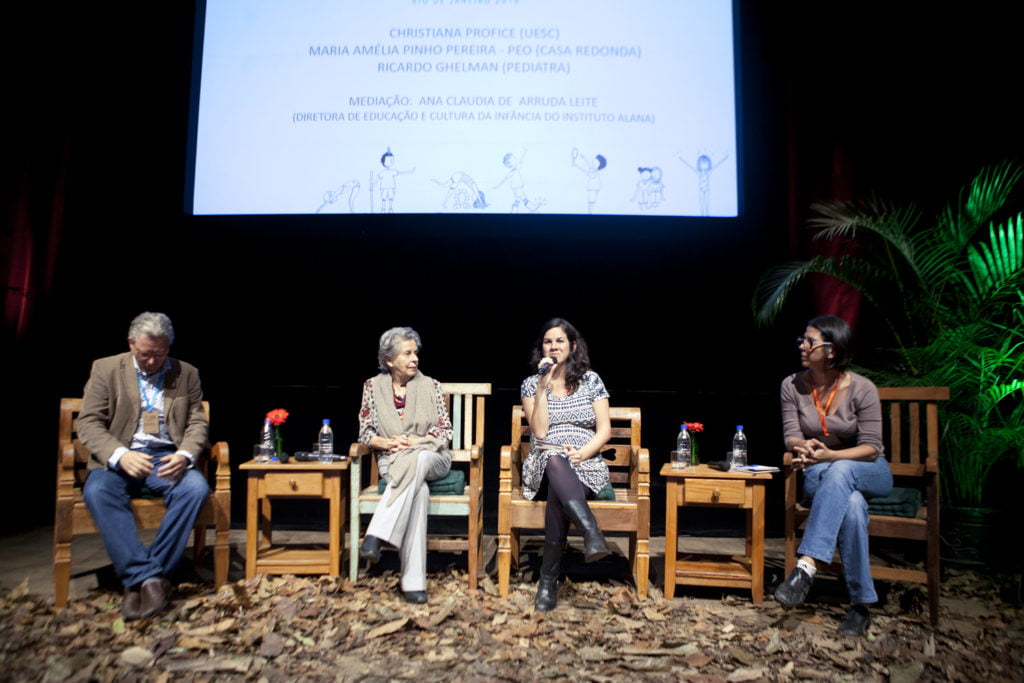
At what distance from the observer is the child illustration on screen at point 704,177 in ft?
14.0

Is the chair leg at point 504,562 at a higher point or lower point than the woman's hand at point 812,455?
lower

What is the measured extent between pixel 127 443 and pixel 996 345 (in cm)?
417

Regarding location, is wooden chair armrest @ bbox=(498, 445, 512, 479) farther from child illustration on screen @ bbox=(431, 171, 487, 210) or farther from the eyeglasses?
child illustration on screen @ bbox=(431, 171, 487, 210)

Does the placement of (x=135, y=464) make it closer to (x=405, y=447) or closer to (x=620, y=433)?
(x=405, y=447)

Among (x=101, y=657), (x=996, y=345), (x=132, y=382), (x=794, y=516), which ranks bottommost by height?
(x=101, y=657)

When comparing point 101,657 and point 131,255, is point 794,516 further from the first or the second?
point 131,255

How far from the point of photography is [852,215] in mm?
3777

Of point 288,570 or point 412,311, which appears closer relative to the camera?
point 288,570

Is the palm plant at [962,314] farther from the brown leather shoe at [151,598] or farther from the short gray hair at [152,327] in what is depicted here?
the brown leather shoe at [151,598]

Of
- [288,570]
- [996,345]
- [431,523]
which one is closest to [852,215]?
[996,345]

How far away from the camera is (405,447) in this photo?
3.28 metres

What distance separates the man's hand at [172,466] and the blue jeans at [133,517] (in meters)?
0.02

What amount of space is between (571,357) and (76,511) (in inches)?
89.5

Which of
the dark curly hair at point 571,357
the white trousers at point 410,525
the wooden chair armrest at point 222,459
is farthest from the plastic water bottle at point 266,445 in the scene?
the dark curly hair at point 571,357
